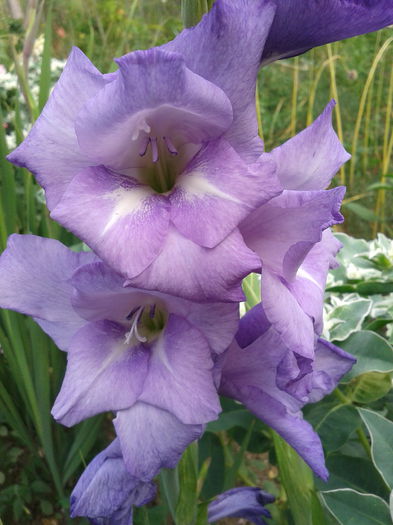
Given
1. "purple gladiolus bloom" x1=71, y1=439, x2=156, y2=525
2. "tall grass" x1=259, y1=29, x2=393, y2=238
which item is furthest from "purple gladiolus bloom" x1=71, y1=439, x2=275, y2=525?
"tall grass" x1=259, y1=29, x2=393, y2=238

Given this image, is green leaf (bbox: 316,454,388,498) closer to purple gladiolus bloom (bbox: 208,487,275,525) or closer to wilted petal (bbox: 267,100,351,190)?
purple gladiolus bloom (bbox: 208,487,275,525)

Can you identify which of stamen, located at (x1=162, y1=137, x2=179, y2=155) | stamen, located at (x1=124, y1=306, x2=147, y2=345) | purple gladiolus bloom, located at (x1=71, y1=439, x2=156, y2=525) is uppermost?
stamen, located at (x1=162, y1=137, x2=179, y2=155)

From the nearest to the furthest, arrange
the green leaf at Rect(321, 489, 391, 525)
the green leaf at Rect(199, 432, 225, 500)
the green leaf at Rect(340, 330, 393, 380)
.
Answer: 1. the green leaf at Rect(321, 489, 391, 525)
2. the green leaf at Rect(340, 330, 393, 380)
3. the green leaf at Rect(199, 432, 225, 500)

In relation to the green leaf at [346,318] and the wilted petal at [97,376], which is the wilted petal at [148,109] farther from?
the green leaf at [346,318]

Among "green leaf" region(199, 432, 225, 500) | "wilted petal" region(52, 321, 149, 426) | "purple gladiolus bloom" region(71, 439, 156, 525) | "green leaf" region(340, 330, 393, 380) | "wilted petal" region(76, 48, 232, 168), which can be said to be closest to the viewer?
"wilted petal" region(76, 48, 232, 168)

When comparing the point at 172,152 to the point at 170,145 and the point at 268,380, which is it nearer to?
the point at 170,145

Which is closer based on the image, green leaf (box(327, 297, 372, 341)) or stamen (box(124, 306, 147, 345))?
stamen (box(124, 306, 147, 345))

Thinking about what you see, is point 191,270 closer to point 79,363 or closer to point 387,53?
point 79,363

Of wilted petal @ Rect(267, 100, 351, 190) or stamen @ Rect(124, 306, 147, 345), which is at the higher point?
wilted petal @ Rect(267, 100, 351, 190)
